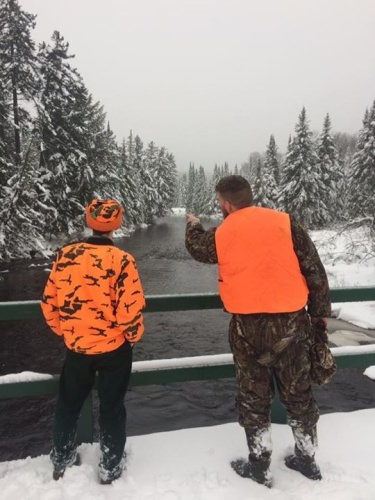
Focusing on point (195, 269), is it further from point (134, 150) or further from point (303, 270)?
point (134, 150)

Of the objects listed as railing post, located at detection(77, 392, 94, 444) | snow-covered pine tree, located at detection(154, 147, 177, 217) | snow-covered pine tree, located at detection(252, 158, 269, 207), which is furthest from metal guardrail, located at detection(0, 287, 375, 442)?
snow-covered pine tree, located at detection(154, 147, 177, 217)

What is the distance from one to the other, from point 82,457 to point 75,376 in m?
0.81

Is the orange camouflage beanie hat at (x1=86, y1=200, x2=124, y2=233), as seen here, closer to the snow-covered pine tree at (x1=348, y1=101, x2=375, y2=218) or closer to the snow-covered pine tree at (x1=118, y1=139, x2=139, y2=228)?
the snow-covered pine tree at (x1=348, y1=101, x2=375, y2=218)

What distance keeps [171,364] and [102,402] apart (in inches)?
29.0

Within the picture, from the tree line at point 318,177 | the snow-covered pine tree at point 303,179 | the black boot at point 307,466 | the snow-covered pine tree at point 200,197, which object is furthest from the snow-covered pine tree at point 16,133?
the snow-covered pine tree at point 200,197

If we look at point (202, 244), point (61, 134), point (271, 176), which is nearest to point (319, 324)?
point (202, 244)

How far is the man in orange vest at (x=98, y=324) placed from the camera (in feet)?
8.95

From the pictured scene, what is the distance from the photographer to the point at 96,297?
8.93 ft

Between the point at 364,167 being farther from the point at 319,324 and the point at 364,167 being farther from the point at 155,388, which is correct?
the point at 319,324

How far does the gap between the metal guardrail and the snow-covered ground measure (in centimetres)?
40

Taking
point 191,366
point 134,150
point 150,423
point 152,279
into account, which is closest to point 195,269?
point 152,279

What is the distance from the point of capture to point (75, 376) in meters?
2.84

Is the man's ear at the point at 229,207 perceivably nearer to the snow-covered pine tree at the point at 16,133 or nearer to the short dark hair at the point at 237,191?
the short dark hair at the point at 237,191

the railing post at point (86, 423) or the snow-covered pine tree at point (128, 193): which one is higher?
the snow-covered pine tree at point (128, 193)
